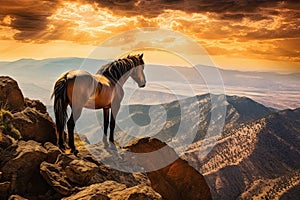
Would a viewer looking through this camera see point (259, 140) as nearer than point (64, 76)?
No

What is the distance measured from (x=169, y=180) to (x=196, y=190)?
1.56 metres

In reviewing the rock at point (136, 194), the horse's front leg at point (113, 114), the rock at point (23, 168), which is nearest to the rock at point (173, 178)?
the horse's front leg at point (113, 114)

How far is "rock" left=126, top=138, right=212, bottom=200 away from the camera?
1598 cm

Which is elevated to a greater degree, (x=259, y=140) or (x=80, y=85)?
(x=80, y=85)

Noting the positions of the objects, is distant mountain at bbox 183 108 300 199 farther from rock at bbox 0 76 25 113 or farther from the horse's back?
the horse's back

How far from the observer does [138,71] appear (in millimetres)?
15602

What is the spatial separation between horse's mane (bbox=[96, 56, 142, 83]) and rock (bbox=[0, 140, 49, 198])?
15.7 feet

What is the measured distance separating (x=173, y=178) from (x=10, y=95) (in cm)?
908

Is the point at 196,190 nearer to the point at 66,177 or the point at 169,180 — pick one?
the point at 169,180

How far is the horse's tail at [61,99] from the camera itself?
10.6 m

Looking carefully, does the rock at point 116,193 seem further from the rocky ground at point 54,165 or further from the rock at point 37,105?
the rock at point 37,105

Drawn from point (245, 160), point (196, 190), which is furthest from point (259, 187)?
point (196, 190)

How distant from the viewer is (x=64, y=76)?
420 inches

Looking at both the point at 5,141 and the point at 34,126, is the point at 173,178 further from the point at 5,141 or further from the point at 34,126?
the point at 5,141
